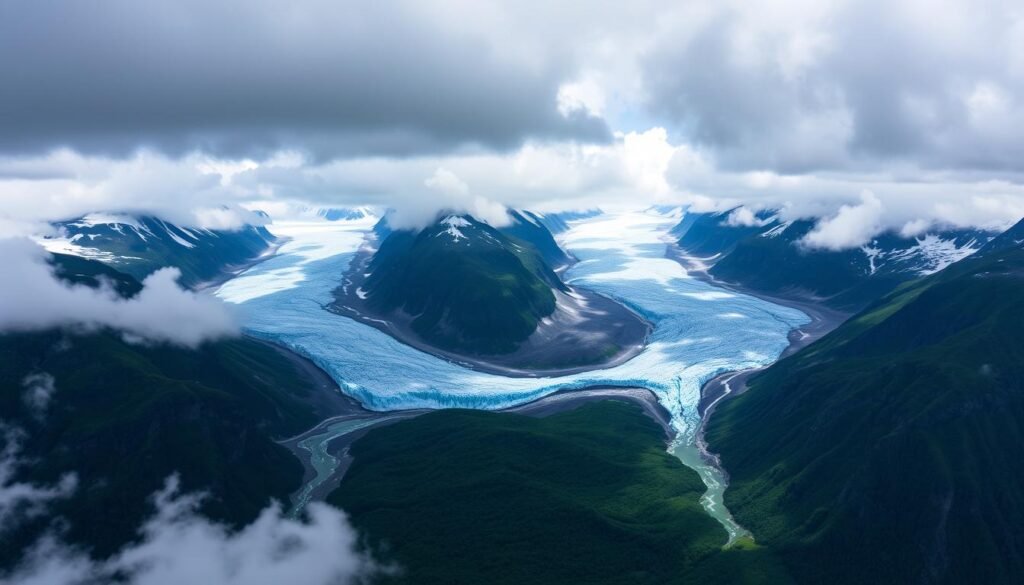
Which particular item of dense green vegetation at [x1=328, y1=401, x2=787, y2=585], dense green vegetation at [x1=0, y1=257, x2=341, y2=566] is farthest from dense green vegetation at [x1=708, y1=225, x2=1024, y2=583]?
dense green vegetation at [x1=0, y1=257, x2=341, y2=566]

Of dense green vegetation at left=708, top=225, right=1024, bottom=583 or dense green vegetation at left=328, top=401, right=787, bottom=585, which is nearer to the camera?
dense green vegetation at left=708, top=225, right=1024, bottom=583

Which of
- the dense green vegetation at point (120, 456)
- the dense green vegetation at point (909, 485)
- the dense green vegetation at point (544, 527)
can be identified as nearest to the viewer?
the dense green vegetation at point (909, 485)

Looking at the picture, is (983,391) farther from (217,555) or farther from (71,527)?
(71,527)

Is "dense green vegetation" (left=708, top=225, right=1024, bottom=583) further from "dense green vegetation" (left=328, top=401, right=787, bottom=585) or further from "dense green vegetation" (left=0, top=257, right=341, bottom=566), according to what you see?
"dense green vegetation" (left=0, top=257, right=341, bottom=566)

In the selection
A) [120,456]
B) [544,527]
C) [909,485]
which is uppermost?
[909,485]

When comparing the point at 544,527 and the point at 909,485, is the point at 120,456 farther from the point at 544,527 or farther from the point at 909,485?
the point at 909,485

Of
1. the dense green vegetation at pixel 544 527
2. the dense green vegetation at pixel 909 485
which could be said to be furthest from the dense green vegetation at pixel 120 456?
the dense green vegetation at pixel 909 485

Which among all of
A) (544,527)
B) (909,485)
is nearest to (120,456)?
(544,527)

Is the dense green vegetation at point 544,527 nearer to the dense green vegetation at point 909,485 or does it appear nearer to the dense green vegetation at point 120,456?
the dense green vegetation at point 909,485
